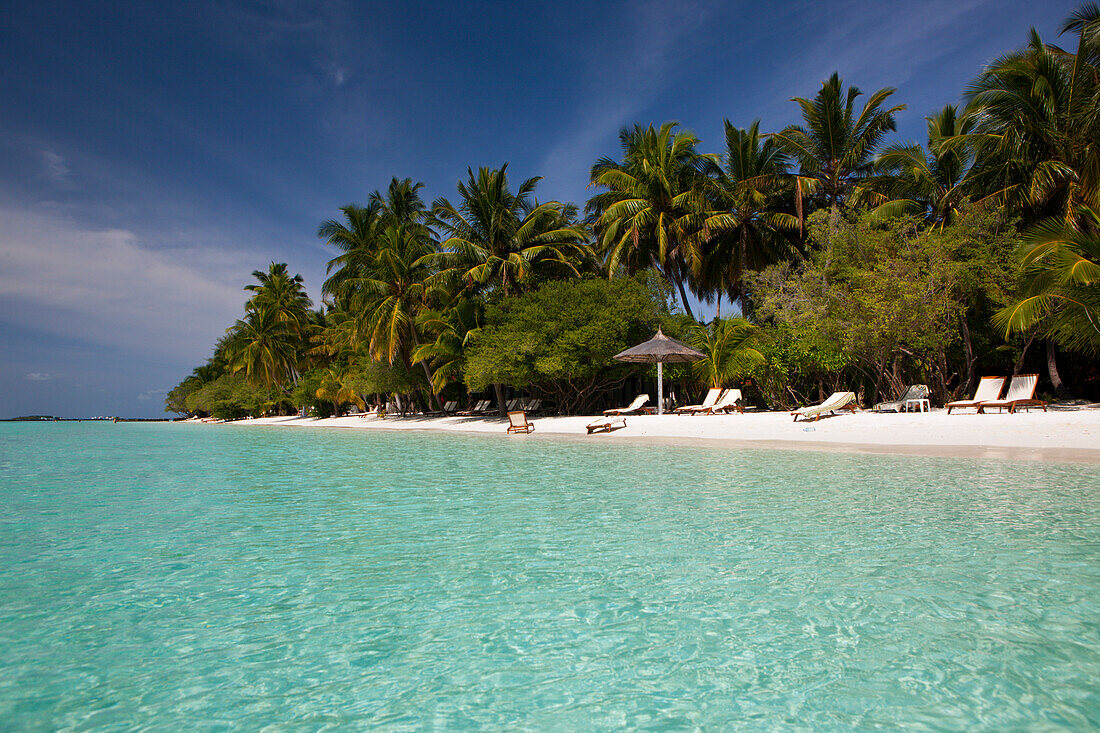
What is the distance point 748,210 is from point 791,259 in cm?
285

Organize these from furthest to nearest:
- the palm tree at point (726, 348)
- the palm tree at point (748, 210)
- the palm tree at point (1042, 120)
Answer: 1. the palm tree at point (748, 210)
2. the palm tree at point (726, 348)
3. the palm tree at point (1042, 120)

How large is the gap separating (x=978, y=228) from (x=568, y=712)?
59.5 ft

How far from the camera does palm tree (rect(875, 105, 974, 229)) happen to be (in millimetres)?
18062

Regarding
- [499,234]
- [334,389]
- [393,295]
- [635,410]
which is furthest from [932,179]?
[334,389]

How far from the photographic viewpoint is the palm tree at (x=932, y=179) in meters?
18.1

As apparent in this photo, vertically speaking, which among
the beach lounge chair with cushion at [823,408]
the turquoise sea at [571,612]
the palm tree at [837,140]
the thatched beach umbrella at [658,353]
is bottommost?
the turquoise sea at [571,612]

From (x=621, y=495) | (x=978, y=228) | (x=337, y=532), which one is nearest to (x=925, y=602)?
(x=621, y=495)

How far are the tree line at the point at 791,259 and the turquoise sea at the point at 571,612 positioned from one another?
1074 centimetres

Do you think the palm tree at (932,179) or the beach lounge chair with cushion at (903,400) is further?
the palm tree at (932,179)

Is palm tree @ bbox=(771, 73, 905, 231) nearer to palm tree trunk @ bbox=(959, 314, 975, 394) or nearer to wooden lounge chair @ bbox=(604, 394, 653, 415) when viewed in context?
palm tree trunk @ bbox=(959, 314, 975, 394)

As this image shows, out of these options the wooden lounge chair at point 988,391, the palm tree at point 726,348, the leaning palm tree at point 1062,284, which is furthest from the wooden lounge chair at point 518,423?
the leaning palm tree at point 1062,284

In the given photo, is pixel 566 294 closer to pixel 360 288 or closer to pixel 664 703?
pixel 360 288

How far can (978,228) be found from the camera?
15.4 metres

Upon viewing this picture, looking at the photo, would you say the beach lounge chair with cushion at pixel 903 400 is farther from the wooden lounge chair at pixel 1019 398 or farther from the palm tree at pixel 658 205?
the palm tree at pixel 658 205
